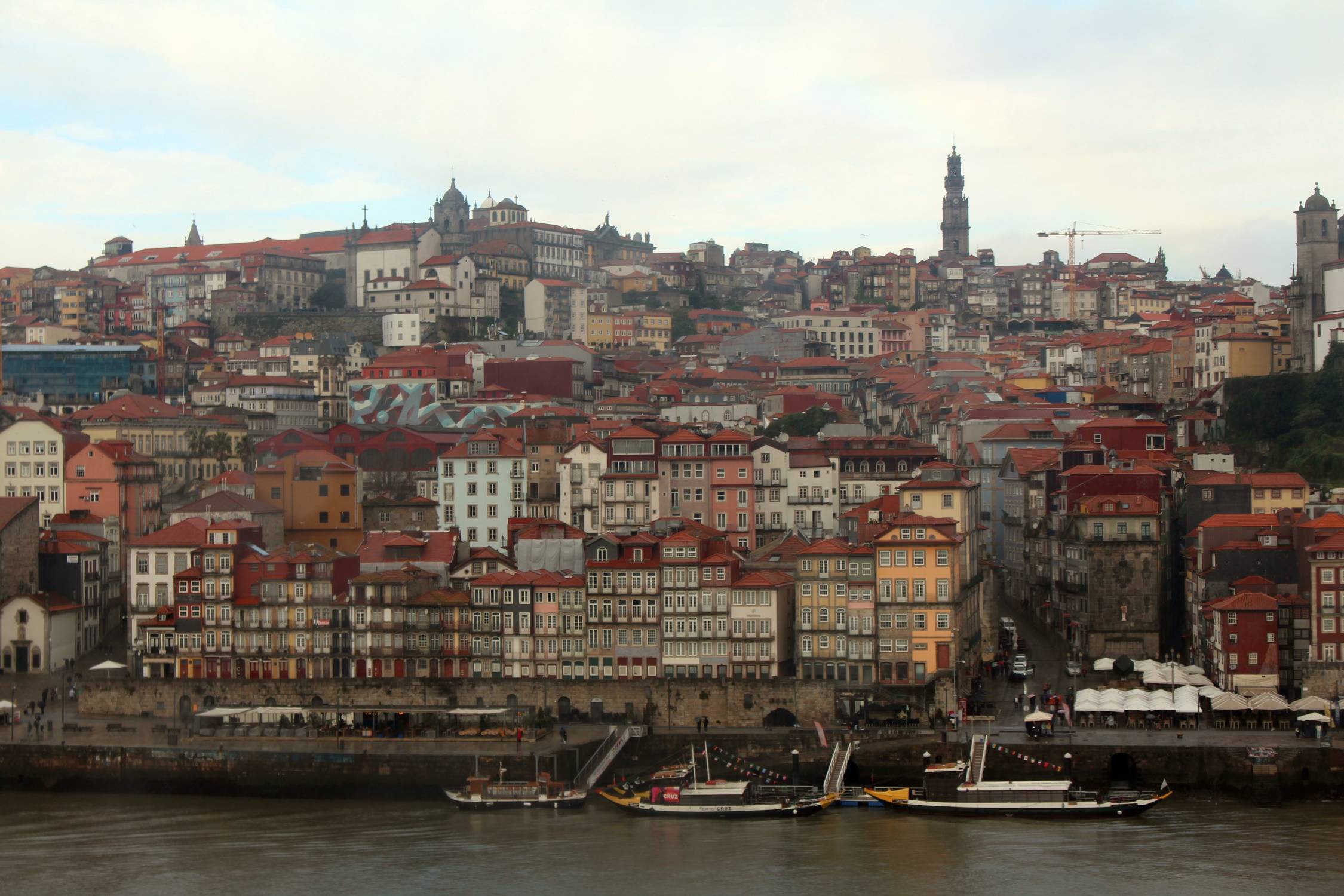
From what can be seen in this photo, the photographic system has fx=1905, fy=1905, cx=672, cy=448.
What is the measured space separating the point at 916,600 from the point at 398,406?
154 feet

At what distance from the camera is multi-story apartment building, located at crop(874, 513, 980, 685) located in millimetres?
55344

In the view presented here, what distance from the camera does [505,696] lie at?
56594 millimetres

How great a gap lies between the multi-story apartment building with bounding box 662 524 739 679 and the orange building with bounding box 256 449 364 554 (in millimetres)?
18817

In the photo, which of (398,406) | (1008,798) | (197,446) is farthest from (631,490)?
(398,406)

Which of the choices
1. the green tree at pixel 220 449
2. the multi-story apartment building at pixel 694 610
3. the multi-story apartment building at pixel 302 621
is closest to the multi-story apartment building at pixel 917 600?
the multi-story apartment building at pixel 694 610

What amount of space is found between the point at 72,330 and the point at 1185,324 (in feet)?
244

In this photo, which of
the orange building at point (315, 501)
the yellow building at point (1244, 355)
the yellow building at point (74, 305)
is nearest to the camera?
the orange building at point (315, 501)

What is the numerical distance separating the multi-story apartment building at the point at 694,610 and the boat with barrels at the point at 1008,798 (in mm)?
8845

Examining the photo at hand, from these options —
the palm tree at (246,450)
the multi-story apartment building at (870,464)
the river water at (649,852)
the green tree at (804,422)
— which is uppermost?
the green tree at (804,422)

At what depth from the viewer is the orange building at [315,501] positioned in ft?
236

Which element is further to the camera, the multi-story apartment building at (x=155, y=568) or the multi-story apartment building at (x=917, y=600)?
the multi-story apartment building at (x=155, y=568)

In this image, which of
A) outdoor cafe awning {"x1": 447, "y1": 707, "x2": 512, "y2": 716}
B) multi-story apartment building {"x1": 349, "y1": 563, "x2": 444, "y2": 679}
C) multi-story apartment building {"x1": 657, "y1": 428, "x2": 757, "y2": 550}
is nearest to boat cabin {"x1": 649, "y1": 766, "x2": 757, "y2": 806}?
outdoor cafe awning {"x1": 447, "y1": 707, "x2": 512, "y2": 716}

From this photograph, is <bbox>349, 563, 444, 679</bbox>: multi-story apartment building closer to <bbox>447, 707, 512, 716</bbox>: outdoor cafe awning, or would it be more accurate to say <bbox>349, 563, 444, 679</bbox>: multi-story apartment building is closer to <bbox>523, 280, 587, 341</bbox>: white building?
<bbox>447, 707, 512, 716</bbox>: outdoor cafe awning

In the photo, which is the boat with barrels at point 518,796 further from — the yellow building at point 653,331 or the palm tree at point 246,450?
the yellow building at point 653,331
